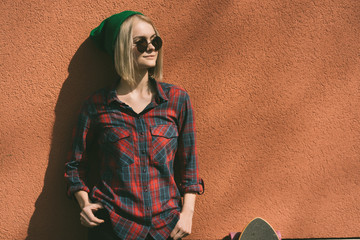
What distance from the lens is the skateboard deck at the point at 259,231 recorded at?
216cm

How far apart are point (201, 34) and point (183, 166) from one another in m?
0.94

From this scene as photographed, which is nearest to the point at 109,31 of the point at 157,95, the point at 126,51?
the point at 126,51

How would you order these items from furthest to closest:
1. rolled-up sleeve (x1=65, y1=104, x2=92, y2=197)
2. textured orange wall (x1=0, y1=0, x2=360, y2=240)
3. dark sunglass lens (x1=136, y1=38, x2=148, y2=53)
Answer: textured orange wall (x1=0, y1=0, x2=360, y2=240) → rolled-up sleeve (x1=65, y1=104, x2=92, y2=197) → dark sunglass lens (x1=136, y1=38, x2=148, y2=53)

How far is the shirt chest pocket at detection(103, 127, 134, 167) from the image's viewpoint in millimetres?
1852

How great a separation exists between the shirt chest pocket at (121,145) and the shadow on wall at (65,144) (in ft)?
1.48

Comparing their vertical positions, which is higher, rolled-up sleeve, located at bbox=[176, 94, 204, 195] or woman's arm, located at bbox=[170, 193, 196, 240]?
rolled-up sleeve, located at bbox=[176, 94, 204, 195]

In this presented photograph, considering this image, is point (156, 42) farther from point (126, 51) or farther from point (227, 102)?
point (227, 102)

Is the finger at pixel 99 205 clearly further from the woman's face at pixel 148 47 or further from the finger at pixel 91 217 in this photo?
the woman's face at pixel 148 47

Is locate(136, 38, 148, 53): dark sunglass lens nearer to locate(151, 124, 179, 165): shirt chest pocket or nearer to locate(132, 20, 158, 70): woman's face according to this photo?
locate(132, 20, 158, 70): woman's face

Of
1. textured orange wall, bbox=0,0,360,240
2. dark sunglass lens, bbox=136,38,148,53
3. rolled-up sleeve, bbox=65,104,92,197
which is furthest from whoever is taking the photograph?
textured orange wall, bbox=0,0,360,240

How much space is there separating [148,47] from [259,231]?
1.49 meters

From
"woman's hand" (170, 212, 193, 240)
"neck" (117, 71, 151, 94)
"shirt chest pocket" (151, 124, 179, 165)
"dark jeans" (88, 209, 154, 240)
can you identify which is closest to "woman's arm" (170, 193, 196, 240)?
"woman's hand" (170, 212, 193, 240)

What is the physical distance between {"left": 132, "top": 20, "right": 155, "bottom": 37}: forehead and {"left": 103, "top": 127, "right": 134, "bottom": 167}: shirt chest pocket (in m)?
0.59

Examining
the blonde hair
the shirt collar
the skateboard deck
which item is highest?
the blonde hair
